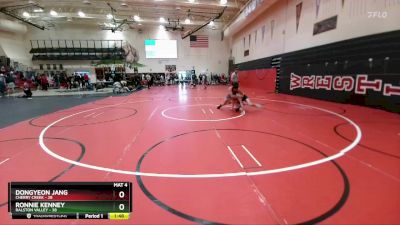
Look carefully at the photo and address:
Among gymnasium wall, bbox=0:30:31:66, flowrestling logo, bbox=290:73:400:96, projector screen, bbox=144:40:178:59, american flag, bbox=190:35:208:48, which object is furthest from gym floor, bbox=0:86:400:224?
gymnasium wall, bbox=0:30:31:66

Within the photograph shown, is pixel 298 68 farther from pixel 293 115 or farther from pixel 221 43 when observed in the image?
pixel 221 43

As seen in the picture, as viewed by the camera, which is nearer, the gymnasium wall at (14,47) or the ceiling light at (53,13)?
the ceiling light at (53,13)

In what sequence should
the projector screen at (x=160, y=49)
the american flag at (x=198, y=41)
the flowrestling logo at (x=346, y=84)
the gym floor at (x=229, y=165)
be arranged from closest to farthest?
the gym floor at (x=229, y=165) → the flowrestling logo at (x=346, y=84) → the projector screen at (x=160, y=49) → the american flag at (x=198, y=41)

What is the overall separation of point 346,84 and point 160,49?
20.7 metres

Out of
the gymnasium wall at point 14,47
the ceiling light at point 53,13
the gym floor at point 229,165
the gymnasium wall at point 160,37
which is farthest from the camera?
the gymnasium wall at point 160,37

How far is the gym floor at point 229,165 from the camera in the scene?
2.02 meters

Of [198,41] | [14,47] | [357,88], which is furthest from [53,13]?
[357,88]

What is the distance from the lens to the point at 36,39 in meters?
24.0

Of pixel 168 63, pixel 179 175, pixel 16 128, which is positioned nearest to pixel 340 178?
pixel 179 175
